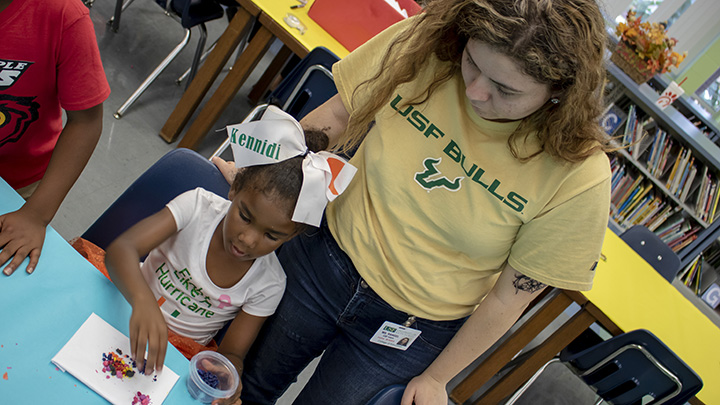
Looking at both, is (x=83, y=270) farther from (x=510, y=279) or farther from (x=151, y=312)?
(x=510, y=279)

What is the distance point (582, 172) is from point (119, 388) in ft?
3.04

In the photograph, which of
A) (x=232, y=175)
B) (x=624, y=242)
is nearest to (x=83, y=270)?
(x=232, y=175)

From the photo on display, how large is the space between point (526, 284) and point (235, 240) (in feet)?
2.12

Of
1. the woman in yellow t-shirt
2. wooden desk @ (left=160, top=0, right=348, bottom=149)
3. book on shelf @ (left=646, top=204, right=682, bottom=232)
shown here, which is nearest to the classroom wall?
book on shelf @ (left=646, top=204, right=682, bottom=232)

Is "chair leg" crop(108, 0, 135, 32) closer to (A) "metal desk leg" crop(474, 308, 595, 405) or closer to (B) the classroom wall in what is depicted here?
(A) "metal desk leg" crop(474, 308, 595, 405)

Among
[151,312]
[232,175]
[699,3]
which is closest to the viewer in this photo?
[151,312]

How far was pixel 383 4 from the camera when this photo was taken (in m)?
2.56

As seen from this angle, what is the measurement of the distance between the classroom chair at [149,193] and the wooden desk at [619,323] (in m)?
1.80

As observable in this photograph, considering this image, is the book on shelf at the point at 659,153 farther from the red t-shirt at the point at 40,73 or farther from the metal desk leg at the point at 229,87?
the red t-shirt at the point at 40,73

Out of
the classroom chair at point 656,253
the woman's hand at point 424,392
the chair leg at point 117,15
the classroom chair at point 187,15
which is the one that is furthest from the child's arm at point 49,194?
the classroom chair at point 656,253

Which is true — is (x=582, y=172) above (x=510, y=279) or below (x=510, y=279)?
above

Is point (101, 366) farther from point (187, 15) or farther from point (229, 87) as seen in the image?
point (187, 15)

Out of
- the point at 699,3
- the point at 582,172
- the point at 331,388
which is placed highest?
the point at 699,3

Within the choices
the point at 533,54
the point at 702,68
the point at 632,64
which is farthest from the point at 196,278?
the point at 702,68
